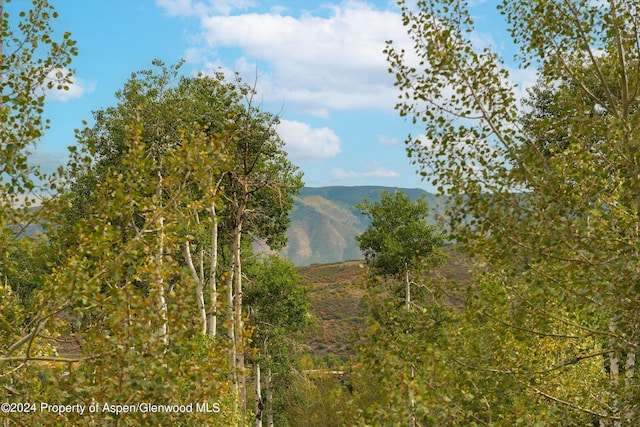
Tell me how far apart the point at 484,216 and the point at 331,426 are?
3973 centimetres

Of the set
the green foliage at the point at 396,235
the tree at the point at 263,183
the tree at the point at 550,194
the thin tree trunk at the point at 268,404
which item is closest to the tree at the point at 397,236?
the green foliage at the point at 396,235

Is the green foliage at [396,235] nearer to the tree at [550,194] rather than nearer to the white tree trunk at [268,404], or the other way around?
the white tree trunk at [268,404]

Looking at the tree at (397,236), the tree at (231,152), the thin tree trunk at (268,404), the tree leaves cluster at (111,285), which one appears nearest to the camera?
the tree leaves cluster at (111,285)

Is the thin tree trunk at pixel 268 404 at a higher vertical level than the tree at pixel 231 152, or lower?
lower

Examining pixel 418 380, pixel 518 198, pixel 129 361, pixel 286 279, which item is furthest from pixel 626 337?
pixel 286 279

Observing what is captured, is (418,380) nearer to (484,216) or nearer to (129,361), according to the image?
(484,216)

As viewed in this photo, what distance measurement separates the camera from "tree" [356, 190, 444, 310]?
3061cm

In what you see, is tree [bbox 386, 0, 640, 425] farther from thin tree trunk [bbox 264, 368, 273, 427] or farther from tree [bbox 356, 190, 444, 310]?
thin tree trunk [bbox 264, 368, 273, 427]

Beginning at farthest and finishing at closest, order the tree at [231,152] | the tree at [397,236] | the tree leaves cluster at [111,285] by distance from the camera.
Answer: the tree at [397,236] < the tree at [231,152] < the tree leaves cluster at [111,285]

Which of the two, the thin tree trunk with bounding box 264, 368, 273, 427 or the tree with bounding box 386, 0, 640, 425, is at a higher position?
the tree with bounding box 386, 0, 640, 425

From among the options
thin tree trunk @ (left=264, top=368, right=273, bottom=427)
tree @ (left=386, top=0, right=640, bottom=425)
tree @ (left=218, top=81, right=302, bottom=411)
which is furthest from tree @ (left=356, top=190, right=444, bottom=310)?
tree @ (left=386, top=0, right=640, bottom=425)

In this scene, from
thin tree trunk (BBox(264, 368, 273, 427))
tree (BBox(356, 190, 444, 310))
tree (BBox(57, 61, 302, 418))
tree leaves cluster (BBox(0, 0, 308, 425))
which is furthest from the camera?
thin tree trunk (BBox(264, 368, 273, 427))

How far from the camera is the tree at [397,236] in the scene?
100 feet

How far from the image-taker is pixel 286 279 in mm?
31844
